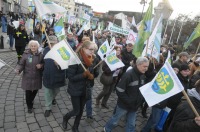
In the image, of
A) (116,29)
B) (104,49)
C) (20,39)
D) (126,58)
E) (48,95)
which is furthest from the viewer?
(116,29)

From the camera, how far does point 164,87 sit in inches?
94.7

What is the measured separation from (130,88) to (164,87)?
3.52ft

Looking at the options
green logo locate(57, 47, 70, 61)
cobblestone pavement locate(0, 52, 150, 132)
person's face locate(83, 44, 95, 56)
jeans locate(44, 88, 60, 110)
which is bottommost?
cobblestone pavement locate(0, 52, 150, 132)

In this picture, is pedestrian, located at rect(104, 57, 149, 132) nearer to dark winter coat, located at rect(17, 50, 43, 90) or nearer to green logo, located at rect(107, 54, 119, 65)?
green logo, located at rect(107, 54, 119, 65)

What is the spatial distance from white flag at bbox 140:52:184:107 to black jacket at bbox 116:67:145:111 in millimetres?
777

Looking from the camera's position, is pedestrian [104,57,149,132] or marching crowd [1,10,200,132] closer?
marching crowd [1,10,200,132]

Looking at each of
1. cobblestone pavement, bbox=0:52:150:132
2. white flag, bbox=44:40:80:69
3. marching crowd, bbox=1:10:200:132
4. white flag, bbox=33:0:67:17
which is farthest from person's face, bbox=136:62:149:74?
white flag, bbox=33:0:67:17

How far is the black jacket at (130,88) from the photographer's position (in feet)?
11.1

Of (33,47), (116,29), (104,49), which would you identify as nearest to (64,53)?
(33,47)

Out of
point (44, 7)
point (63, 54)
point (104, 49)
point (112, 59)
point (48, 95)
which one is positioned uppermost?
point (44, 7)

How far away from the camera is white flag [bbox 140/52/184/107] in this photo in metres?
2.30

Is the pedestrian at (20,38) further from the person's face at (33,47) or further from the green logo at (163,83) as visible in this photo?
the green logo at (163,83)

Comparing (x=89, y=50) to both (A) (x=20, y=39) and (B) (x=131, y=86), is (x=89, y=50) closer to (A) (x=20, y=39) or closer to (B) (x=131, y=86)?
(B) (x=131, y=86)

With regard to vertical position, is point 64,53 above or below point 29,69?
above
